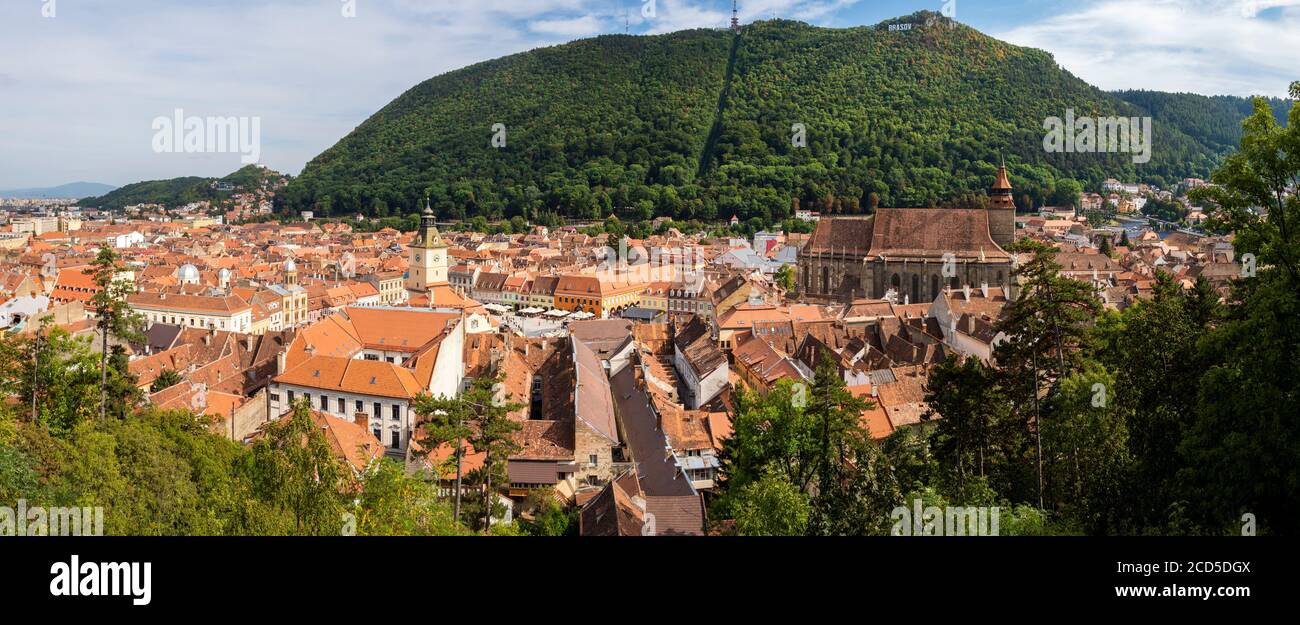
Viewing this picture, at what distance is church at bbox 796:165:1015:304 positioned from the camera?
66.6m

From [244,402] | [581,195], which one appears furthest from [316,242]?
[244,402]

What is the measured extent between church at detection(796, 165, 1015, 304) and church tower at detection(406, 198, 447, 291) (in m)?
30.0

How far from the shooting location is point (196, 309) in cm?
6475

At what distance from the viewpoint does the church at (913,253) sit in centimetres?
6656

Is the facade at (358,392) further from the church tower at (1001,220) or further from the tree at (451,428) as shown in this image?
the church tower at (1001,220)

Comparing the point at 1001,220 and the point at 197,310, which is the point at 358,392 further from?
the point at 1001,220

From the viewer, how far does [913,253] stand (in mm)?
68500

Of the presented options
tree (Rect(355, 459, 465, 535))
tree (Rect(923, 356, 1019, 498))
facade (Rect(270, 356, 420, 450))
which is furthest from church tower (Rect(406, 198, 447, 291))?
tree (Rect(923, 356, 1019, 498))

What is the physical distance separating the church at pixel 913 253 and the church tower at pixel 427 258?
30.0 meters

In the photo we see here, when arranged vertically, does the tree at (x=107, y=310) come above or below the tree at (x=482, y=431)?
above

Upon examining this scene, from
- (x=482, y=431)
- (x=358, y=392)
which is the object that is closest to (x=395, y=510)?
(x=482, y=431)

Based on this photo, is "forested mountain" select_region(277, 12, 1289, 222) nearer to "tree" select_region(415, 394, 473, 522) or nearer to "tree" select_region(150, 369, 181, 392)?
"tree" select_region(150, 369, 181, 392)

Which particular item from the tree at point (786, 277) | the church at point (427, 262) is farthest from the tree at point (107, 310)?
the tree at point (786, 277)
